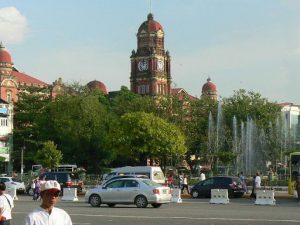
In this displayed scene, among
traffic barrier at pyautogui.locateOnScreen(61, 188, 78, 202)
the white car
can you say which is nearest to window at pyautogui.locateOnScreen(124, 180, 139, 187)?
traffic barrier at pyautogui.locateOnScreen(61, 188, 78, 202)

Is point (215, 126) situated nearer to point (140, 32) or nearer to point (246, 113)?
point (246, 113)

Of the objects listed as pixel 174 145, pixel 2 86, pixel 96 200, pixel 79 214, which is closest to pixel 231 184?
pixel 96 200

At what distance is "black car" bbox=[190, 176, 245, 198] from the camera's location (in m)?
37.8

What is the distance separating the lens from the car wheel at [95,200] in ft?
97.8

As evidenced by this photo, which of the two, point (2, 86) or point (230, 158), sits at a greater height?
point (2, 86)

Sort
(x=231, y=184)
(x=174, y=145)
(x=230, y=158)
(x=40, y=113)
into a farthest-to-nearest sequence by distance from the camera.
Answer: (x=40, y=113) → (x=174, y=145) → (x=230, y=158) → (x=231, y=184)

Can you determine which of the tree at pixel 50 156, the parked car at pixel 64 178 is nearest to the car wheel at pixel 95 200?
the parked car at pixel 64 178

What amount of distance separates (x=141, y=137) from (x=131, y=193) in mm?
36157

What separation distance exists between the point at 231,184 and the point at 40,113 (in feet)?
163

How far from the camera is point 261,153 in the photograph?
84438 mm

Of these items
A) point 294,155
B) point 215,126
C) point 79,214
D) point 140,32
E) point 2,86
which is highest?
point 140,32

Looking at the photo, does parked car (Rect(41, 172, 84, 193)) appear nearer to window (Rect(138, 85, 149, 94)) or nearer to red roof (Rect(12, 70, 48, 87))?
red roof (Rect(12, 70, 48, 87))

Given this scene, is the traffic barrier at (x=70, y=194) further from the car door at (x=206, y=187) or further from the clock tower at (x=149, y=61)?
the clock tower at (x=149, y=61)

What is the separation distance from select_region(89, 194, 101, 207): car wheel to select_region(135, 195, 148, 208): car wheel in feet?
6.73
